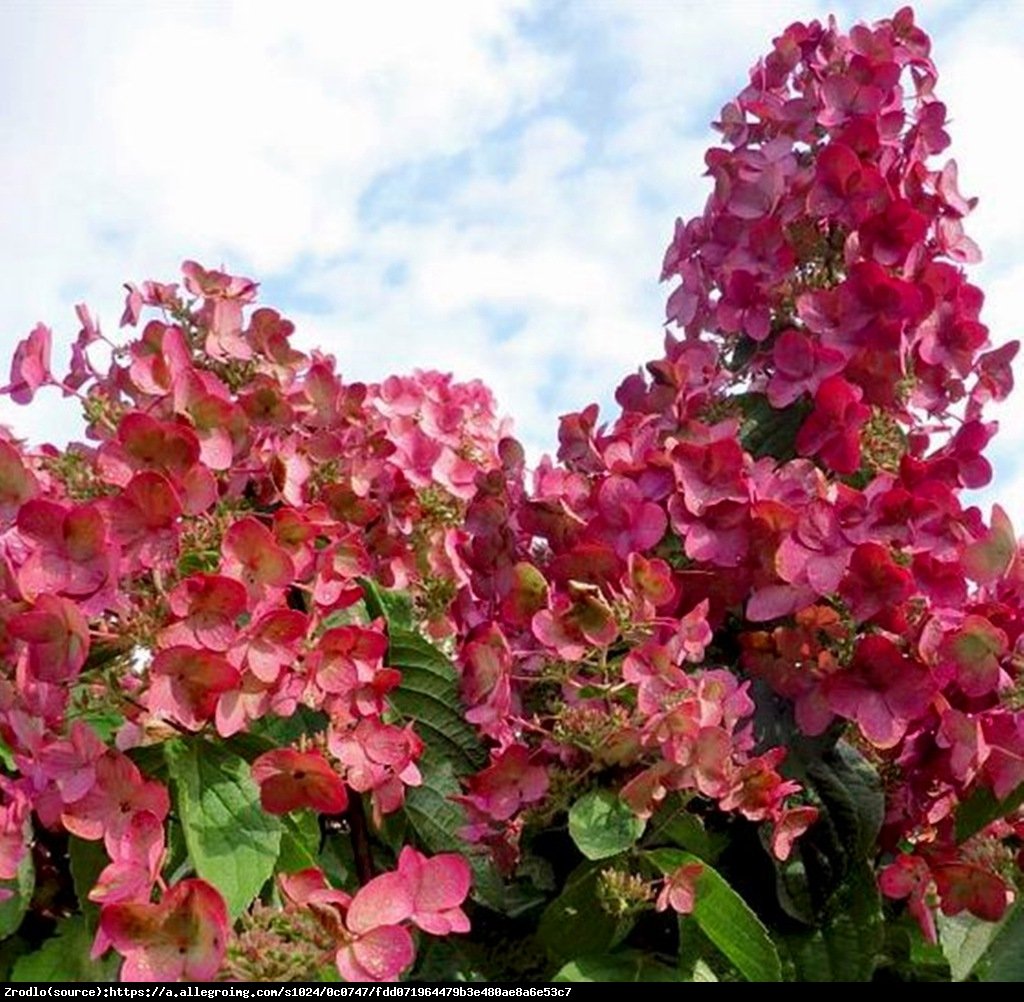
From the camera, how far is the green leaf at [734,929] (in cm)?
127

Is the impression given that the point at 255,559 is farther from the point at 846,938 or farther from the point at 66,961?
the point at 846,938

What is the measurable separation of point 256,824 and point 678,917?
37 cm

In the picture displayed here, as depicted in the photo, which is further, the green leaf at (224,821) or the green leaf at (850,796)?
the green leaf at (850,796)

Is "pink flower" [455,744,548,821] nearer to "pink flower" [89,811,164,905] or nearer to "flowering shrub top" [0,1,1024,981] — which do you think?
"flowering shrub top" [0,1,1024,981]

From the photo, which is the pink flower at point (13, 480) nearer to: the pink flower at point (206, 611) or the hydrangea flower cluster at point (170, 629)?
the hydrangea flower cluster at point (170, 629)

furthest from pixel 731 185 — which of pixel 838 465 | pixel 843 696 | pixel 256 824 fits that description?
pixel 256 824

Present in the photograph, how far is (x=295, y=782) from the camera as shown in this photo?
1.26 m

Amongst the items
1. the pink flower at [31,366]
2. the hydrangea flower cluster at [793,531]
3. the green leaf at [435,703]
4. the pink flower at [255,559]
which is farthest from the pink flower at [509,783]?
the pink flower at [31,366]

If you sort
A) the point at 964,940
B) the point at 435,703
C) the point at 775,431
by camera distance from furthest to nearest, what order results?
the point at 775,431 < the point at 435,703 < the point at 964,940

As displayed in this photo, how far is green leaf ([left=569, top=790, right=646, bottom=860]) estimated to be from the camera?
4.26 feet

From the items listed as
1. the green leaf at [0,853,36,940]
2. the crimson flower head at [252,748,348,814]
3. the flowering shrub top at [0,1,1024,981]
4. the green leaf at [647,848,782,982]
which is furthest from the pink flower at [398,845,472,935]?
the green leaf at [0,853,36,940]

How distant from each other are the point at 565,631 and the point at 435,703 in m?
0.22

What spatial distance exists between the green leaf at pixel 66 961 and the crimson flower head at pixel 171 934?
13cm

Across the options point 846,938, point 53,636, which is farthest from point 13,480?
point 846,938
